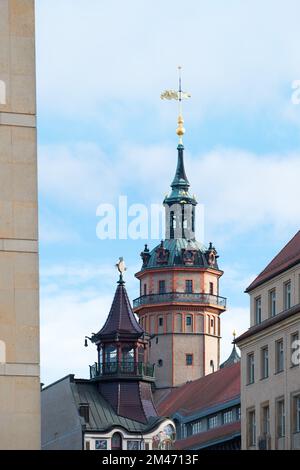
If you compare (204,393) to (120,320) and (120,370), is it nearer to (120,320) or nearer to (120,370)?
(120,370)

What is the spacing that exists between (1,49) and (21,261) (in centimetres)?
588

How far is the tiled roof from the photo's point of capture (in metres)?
130

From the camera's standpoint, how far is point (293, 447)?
3644 inches

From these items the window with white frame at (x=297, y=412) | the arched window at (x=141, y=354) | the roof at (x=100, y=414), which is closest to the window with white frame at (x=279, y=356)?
the window with white frame at (x=297, y=412)

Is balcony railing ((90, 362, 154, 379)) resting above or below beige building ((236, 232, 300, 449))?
above

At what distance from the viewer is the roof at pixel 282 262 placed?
319 feet

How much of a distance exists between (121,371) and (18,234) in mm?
112599

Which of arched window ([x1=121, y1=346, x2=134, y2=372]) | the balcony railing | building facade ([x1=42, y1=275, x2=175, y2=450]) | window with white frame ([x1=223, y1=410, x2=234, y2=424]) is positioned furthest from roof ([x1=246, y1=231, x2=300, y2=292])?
arched window ([x1=121, y1=346, x2=134, y2=372])

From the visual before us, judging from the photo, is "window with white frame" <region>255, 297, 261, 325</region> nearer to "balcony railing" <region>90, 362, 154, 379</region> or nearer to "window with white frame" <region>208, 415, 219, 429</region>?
"window with white frame" <region>208, 415, 219, 429</region>

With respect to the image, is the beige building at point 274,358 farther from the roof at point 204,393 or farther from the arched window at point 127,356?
the arched window at point 127,356

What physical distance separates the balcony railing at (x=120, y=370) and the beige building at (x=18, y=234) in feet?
361

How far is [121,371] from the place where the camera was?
524 ft

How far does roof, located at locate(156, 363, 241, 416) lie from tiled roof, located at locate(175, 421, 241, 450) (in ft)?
11.2

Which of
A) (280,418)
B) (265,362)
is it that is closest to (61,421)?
(265,362)
